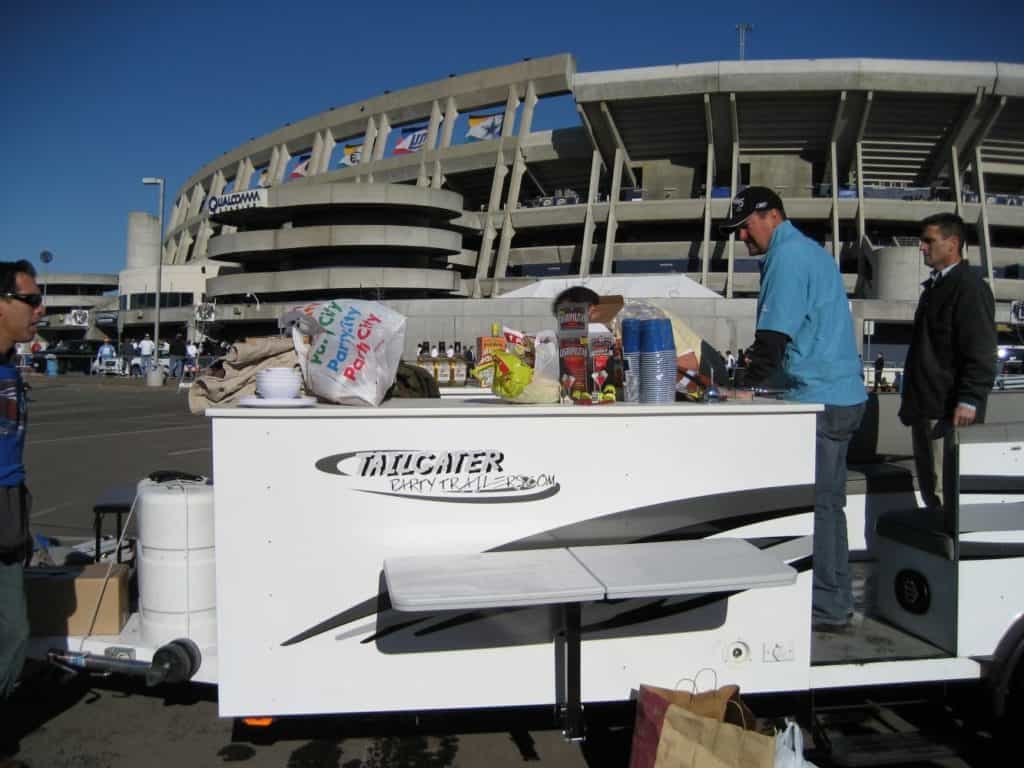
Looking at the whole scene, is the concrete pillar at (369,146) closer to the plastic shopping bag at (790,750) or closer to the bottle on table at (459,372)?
the bottle on table at (459,372)

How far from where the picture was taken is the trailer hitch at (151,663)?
3.26m

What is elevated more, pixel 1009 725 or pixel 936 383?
pixel 936 383

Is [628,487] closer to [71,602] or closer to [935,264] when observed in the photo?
[935,264]

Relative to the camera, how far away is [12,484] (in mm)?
3186

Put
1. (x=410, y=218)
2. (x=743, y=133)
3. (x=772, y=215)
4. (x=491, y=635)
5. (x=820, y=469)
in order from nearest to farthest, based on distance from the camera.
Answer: (x=491, y=635), (x=820, y=469), (x=772, y=215), (x=743, y=133), (x=410, y=218)

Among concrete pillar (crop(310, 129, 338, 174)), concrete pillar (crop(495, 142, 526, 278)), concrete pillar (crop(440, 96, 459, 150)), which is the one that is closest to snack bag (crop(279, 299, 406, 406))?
concrete pillar (crop(495, 142, 526, 278))

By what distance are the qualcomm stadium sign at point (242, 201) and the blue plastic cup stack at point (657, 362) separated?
180 ft

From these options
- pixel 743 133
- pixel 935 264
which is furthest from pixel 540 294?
pixel 743 133

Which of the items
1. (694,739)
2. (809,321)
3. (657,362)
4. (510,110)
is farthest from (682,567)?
(510,110)

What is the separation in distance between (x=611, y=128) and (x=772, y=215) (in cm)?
4902

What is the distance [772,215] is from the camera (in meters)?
3.91

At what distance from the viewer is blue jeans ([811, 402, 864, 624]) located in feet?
11.8

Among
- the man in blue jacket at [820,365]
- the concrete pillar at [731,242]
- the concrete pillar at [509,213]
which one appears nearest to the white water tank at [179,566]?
the man in blue jacket at [820,365]

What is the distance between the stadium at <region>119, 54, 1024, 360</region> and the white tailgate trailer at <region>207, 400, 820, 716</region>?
37.5 m
